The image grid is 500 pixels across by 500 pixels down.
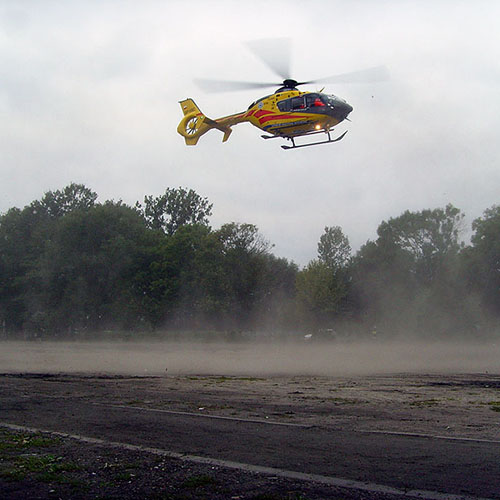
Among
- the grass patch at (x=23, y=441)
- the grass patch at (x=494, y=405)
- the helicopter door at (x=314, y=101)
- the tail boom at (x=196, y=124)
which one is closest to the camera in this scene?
the grass patch at (x=23, y=441)

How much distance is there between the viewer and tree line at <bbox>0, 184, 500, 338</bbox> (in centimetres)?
5694

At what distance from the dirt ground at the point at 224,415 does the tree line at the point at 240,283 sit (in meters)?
32.3

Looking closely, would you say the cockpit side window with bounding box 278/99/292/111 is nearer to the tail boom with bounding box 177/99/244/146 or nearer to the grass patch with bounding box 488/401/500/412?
the tail boom with bounding box 177/99/244/146

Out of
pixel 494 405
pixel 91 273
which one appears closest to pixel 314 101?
pixel 494 405

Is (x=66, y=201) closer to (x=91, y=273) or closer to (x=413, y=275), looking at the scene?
(x=91, y=273)

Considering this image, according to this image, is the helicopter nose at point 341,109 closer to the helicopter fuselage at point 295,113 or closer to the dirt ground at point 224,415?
the helicopter fuselage at point 295,113

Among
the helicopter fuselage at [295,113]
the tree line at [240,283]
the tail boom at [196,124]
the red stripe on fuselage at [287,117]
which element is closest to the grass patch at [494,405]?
the helicopter fuselage at [295,113]

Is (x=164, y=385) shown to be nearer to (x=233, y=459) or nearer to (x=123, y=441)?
(x=123, y=441)

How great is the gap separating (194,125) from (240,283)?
3721 centimetres

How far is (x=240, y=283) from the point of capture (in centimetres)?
6438

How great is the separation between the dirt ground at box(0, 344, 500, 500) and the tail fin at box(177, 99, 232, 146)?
442 inches

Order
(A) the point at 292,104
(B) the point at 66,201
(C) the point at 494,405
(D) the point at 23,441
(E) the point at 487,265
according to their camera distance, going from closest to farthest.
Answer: (D) the point at 23,441 < (C) the point at 494,405 < (A) the point at 292,104 < (E) the point at 487,265 < (B) the point at 66,201

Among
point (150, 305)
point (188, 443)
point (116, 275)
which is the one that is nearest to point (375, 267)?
point (150, 305)

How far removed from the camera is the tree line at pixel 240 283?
56.9m
